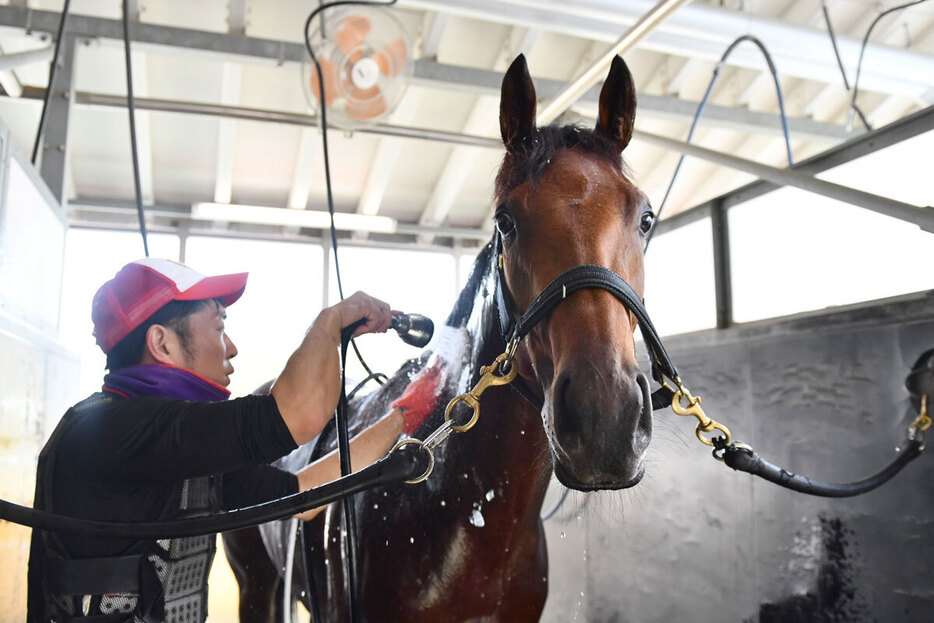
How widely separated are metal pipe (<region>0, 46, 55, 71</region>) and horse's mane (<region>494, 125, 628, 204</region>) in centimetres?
237

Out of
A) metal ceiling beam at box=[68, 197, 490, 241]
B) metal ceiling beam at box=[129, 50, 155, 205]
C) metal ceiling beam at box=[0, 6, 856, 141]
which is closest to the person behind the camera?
metal ceiling beam at box=[0, 6, 856, 141]

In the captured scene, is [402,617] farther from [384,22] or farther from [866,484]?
[384,22]

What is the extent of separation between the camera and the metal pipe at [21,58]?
8.68ft

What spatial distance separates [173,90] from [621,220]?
4.99 m

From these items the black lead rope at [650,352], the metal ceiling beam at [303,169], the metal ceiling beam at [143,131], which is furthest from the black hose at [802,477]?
the metal ceiling beam at [303,169]

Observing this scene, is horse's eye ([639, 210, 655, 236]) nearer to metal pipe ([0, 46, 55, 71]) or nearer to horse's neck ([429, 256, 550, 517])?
horse's neck ([429, 256, 550, 517])

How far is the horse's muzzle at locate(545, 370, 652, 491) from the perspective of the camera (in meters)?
0.95

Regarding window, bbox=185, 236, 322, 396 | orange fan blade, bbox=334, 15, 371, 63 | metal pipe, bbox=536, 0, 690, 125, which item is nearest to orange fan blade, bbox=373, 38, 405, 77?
orange fan blade, bbox=334, 15, 371, 63

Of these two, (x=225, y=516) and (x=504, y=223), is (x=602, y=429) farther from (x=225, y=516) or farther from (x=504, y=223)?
(x=225, y=516)

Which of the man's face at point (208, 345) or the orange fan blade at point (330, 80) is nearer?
the man's face at point (208, 345)

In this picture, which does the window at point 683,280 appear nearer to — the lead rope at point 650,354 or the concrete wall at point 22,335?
the lead rope at point 650,354

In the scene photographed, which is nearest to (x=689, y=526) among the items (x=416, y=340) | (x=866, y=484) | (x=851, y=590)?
(x=851, y=590)

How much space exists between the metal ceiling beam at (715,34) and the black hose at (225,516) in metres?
2.91

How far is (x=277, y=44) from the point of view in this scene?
3766mm
